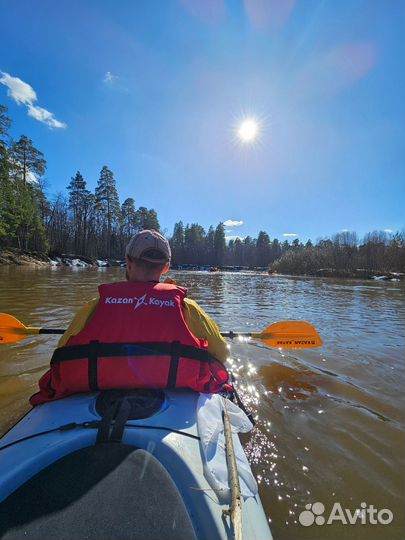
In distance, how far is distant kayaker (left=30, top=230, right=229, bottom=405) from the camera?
5.26 ft

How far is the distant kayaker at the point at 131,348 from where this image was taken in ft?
5.26

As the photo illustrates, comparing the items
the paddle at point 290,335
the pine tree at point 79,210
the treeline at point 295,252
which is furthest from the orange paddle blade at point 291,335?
the pine tree at point 79,210

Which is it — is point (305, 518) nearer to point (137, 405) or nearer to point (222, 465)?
point (222, 465)

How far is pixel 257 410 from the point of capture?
2938 millimetres

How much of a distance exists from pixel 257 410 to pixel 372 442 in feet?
3.31

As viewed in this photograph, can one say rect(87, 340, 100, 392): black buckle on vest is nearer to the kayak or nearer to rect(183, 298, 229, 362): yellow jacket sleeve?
the kayak

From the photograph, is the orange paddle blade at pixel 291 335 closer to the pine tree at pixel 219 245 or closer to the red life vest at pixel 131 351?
the red life vest at pixel 131 351

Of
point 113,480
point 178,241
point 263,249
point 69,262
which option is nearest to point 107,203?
point 69,262

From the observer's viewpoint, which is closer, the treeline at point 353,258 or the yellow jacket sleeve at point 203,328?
the yellow jacket sleeve at point 203,328

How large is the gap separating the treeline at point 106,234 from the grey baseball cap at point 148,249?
24620 millimetres

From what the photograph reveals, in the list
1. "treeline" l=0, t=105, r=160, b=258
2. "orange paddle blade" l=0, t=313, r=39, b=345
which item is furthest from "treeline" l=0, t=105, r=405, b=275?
"orange paddle blade" l=0, t=313, r=39, b=345

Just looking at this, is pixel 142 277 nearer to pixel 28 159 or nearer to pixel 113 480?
pixel 113 480

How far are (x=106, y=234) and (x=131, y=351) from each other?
60553mm

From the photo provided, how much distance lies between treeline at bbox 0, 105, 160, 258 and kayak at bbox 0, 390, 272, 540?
32.2 metres
